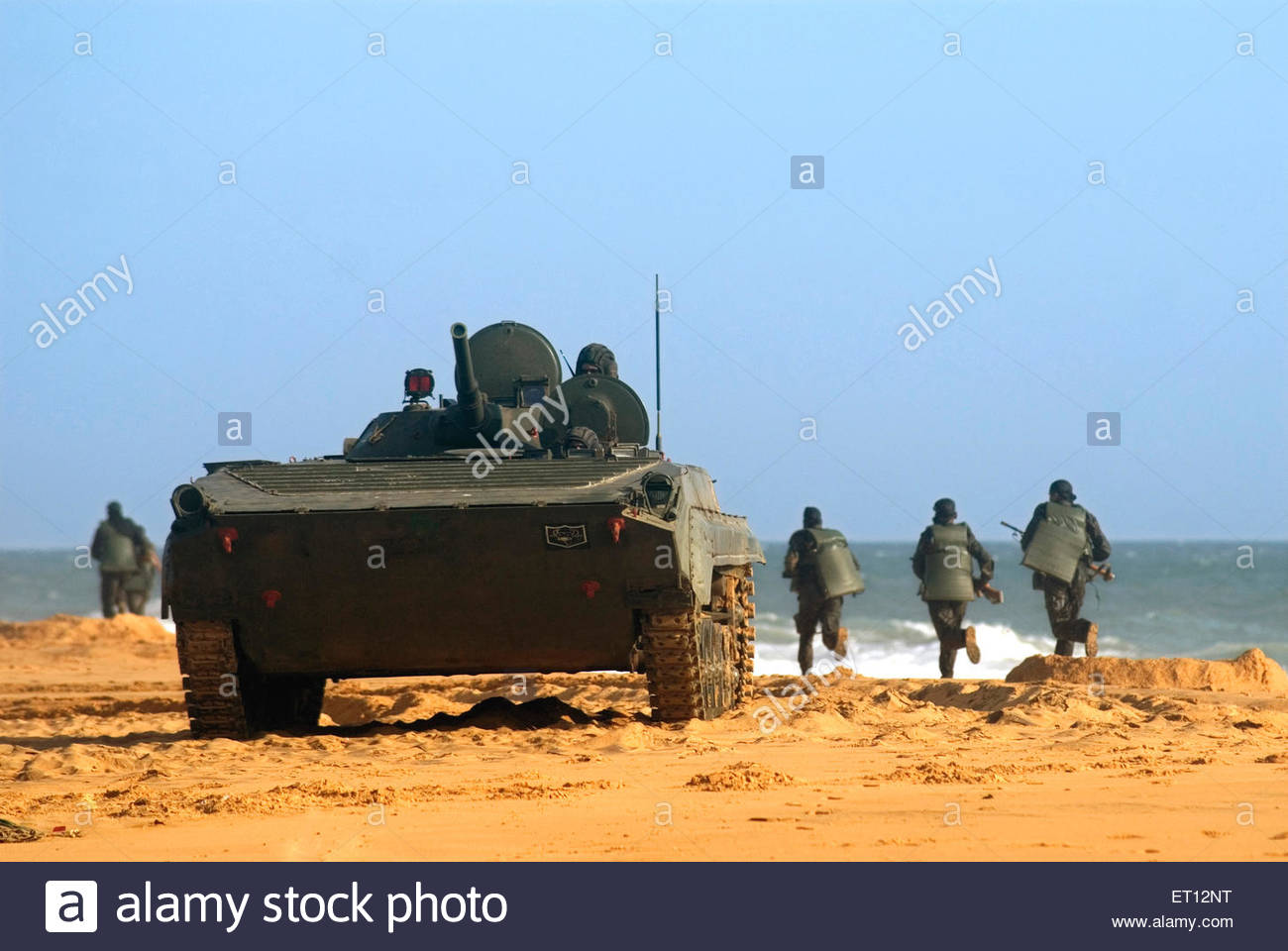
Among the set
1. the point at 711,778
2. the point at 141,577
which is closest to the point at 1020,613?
the point at 141,577

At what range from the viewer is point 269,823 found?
7.71 meters

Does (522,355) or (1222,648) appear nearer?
(522,355)

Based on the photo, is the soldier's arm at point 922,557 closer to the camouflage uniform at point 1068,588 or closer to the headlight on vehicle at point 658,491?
the camouflage uniform at point 1068,588

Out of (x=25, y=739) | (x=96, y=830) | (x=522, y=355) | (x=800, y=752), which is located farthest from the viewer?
(x=522, y=355)

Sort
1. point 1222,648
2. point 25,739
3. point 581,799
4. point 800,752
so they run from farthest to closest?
1. point 1222,648
2. point 25,739
3. point 800,752
4. point 581,799

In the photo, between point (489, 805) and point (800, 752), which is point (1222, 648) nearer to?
point (800, 752)

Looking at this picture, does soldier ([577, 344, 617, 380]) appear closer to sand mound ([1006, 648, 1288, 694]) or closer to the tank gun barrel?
the tank gun barrel

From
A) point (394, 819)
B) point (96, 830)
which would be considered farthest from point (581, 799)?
point (96, 830)

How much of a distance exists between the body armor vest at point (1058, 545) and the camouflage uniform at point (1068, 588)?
54mm

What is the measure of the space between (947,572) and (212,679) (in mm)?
8453

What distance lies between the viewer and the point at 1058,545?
17.2 meters

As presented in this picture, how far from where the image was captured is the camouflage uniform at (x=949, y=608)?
59.5 ft
